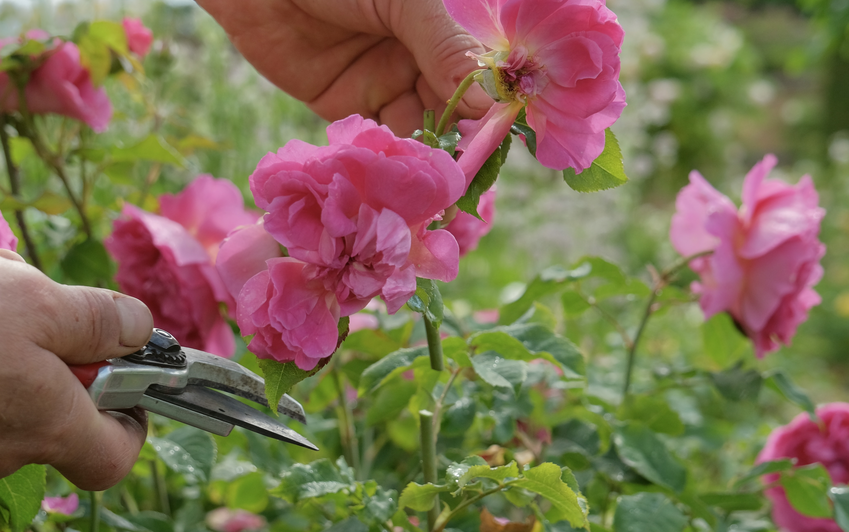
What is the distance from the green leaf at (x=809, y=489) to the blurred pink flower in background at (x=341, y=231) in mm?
634

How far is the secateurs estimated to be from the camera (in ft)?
1.68

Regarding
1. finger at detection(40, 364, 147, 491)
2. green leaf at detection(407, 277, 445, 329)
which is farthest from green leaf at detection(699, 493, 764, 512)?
finger at detection(40, 364, 147, 491)

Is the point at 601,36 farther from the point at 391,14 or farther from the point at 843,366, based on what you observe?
the point at 843,366

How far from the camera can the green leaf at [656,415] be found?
0.88 meters

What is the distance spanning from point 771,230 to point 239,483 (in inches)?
30.4

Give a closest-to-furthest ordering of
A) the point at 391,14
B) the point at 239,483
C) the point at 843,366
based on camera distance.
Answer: the point at 391,14 < the point at 239,483 < the point at 843,366

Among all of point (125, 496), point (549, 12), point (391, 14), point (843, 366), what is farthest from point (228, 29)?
point (843, 366)

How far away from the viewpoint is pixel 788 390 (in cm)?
91

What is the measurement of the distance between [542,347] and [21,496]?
1.60 feet

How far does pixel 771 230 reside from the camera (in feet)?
2.93

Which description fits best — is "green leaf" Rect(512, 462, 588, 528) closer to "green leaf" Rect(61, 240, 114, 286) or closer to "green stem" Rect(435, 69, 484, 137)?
"green stem" Rect(435, 69, 484, 137)

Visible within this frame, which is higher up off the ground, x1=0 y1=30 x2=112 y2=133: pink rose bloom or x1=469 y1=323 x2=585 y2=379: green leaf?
x1=0 y1=30 x2=112 y2=133: pink rose bloom

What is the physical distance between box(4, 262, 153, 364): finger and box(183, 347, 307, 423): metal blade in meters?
0.06

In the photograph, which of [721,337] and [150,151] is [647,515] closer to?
[721,337]
